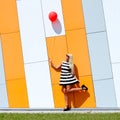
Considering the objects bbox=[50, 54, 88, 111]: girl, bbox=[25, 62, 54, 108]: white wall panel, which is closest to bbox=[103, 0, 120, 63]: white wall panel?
bbox=[50, 54, 88, 111]: girl

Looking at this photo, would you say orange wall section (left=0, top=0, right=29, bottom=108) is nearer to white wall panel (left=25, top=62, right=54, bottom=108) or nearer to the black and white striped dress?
white wall panel (left=25, top=62, right=54, bottom=108)

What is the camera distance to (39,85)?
10133 millimetres

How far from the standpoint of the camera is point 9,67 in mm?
10227

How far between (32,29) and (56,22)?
0.57 m

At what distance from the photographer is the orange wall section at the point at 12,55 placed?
10.2m

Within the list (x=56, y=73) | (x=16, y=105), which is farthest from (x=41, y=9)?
(x=16, y=105)

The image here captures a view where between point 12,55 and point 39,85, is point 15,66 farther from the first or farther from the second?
point 39,85

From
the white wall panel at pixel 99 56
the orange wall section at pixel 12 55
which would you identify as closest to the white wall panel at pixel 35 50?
the orange wall section at pixel 12 55

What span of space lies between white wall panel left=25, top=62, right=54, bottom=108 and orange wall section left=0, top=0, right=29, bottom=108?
4.6 inches

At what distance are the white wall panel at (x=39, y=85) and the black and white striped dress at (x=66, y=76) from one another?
1.19ft

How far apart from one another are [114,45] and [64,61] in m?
1.16

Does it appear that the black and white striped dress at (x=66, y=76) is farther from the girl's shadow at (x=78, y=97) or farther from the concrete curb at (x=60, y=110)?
the concrete curb at (x=60, y=110)

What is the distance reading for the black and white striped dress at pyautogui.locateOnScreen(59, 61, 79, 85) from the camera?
32.4 ft

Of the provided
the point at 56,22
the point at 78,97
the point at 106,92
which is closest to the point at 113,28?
the point at 56,22
